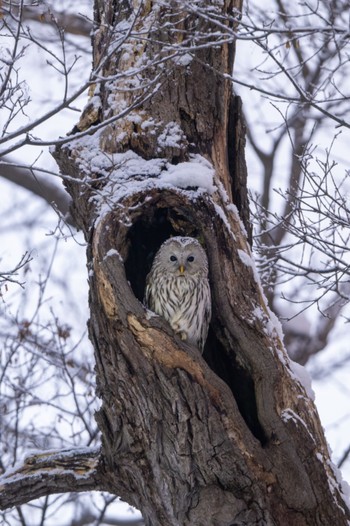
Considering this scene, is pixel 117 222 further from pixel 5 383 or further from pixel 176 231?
pixel 5 383

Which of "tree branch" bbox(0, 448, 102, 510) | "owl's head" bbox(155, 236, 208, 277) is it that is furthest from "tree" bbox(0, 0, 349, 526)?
"owl's head" bbox(155, 236, 208, 277)

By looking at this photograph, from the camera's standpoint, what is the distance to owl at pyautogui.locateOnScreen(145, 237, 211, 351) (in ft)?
17.4

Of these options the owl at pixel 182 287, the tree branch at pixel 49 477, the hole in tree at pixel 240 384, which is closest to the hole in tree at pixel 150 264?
the hole in tree at pixel 240 384

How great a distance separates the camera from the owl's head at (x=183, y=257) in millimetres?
5551

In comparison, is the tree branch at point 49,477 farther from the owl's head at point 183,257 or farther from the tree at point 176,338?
the owl's head at point 183,257

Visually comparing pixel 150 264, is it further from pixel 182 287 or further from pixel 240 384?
pixel 240 384

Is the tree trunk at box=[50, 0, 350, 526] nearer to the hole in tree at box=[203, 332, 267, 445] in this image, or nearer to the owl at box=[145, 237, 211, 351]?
the hole in tree at box=[203, 332, 267, 445]

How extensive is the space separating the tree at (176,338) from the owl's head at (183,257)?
130 millimetres

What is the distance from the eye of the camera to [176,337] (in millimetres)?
4566

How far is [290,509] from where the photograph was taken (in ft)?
15.0

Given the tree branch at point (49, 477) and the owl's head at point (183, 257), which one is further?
the owl's head at point (183, 257)

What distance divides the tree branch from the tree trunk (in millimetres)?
152

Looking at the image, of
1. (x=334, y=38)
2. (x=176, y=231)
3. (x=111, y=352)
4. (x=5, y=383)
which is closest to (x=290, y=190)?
(x=176, y=231)

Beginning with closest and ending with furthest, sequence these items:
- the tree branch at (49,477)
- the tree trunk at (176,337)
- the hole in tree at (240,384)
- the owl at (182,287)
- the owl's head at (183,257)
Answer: the tree trunk at (176,337) → the hole in tree at (240,384) → the tree branch at (49,477) → the owl at (182,287) → the owl's head at (183,257)
